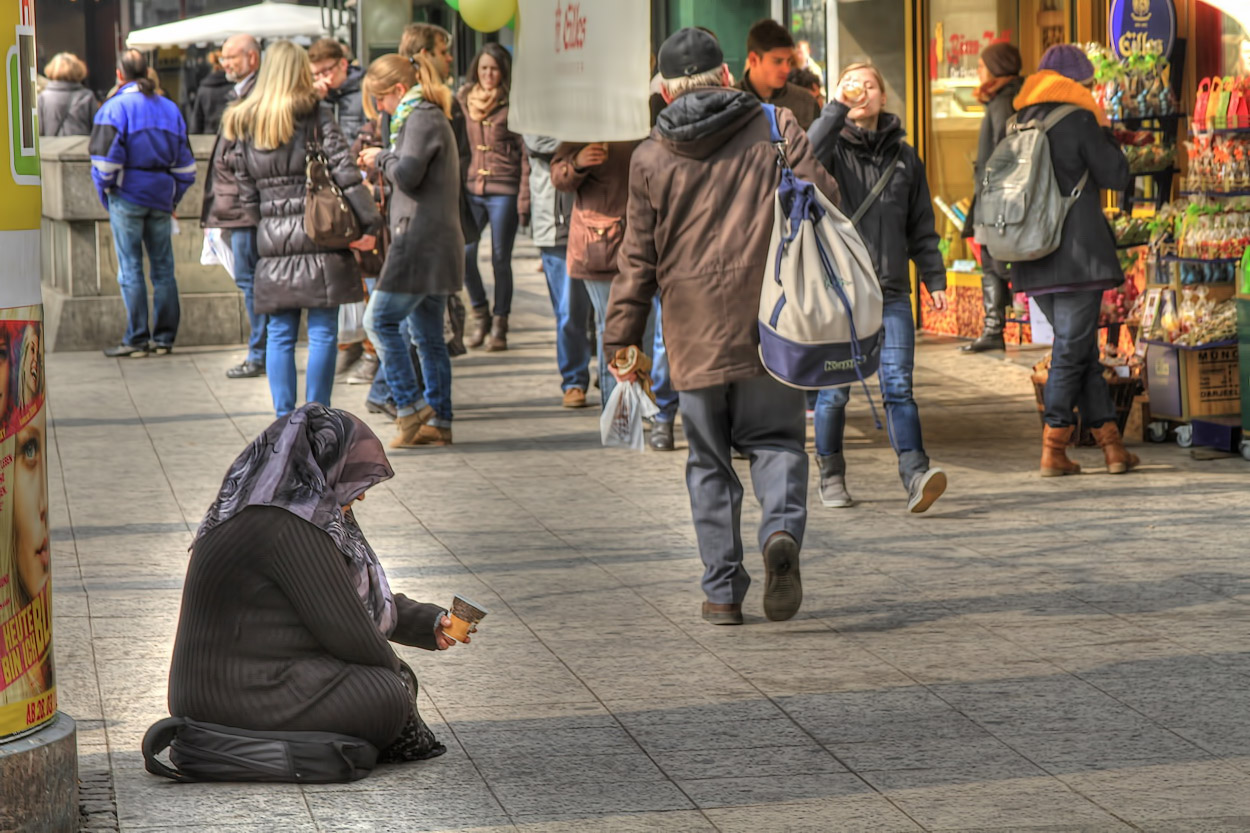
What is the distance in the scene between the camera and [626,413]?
6.56 metres

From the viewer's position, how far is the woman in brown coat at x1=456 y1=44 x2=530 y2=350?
1295 centimetres

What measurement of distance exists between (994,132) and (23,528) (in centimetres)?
839

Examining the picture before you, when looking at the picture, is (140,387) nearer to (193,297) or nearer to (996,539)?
(193,297)

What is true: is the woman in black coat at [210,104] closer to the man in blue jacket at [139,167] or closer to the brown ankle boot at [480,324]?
the man in blue jacket at [139,167]

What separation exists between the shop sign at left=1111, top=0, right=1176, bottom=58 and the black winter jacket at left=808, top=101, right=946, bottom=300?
2816 millimetres

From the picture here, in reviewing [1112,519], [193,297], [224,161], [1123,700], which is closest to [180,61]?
[193,297]

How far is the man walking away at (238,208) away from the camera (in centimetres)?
1059

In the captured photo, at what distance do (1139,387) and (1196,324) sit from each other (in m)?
0.46

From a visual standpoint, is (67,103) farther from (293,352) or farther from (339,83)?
(293,352)

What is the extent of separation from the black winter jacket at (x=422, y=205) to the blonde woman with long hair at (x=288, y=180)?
0.36m

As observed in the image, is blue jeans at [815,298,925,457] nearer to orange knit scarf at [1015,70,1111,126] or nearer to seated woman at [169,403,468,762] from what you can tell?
orange knit scarf at [1015,70,1111,126]

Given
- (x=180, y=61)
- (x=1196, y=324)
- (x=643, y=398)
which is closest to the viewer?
(x=643, y=398)

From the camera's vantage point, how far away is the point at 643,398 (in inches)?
259

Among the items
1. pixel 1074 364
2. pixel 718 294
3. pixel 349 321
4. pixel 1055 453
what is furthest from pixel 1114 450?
pixel 349 321
